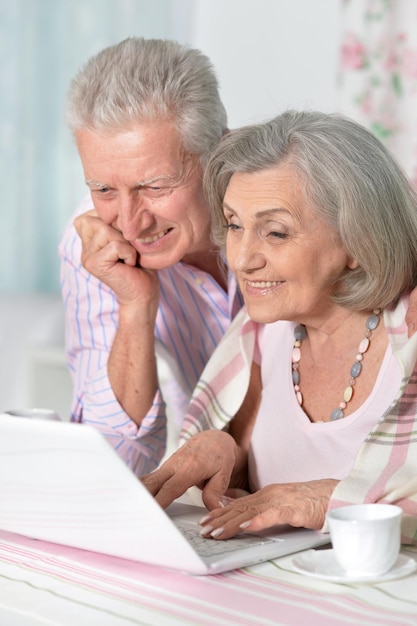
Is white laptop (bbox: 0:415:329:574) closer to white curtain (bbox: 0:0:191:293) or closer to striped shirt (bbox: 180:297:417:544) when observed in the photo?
striped shirt (bbox: 180:297:417:544)

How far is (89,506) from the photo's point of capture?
45.2 inches

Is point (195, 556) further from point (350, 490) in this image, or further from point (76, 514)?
point (350, 490)

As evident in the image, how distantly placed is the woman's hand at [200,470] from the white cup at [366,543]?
1.17 ft

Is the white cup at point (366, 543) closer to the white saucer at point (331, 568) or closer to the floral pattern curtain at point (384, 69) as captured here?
the white saucer at point (331, 568)

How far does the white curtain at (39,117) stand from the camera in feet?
12.7

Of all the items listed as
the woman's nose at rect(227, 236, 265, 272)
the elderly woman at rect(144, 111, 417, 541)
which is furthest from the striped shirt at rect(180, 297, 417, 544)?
the woman's nose at rect(227, 236, 265, 272)

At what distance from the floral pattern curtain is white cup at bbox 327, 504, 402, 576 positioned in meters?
2.34

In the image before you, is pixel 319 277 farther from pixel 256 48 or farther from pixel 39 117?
pixel 256 48

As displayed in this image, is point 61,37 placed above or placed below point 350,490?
above

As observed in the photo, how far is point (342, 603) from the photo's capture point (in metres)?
1.07

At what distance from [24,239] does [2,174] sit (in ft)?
0.86

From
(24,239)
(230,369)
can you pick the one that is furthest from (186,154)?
(24,239)

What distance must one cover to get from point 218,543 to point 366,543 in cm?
23

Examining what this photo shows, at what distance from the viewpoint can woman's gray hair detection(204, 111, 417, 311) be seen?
4.93 ft
